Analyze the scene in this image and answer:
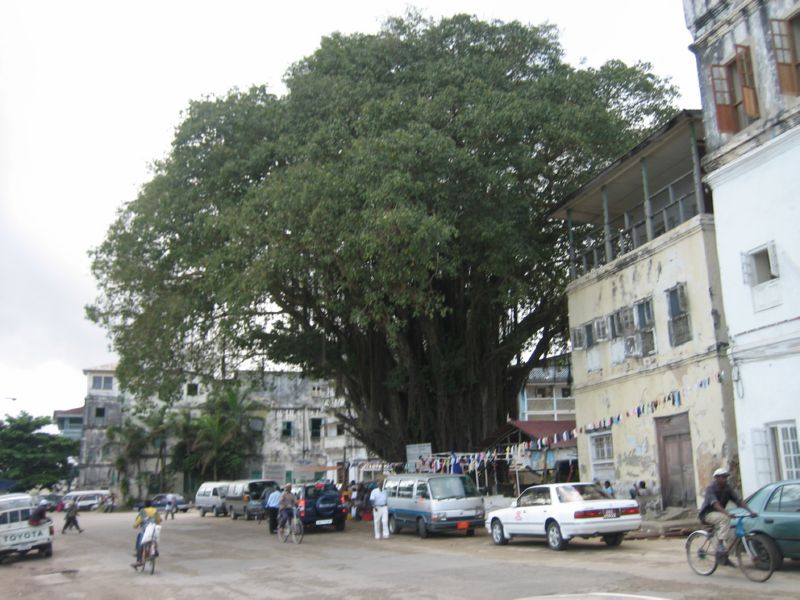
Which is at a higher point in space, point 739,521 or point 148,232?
point 148,232

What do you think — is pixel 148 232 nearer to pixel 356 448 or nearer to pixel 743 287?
pixel 743 287

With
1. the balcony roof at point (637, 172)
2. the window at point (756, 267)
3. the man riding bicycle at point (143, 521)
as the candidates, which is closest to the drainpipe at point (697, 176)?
the balcony roof at point (637, 172)

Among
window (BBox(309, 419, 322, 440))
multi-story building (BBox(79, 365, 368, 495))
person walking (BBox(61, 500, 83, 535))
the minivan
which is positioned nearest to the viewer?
person walking (BBox(61, 500, 83, 535))

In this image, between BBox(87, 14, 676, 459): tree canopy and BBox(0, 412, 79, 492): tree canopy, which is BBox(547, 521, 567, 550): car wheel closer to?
BBox(87, 14, 676, 459): tree canopy

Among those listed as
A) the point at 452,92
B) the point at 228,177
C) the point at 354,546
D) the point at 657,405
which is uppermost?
the point at 452,92

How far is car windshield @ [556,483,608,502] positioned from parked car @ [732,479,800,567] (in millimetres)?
4639

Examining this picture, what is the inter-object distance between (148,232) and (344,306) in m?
6.52

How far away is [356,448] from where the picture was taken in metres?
56.0

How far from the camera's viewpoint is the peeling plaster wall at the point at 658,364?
684 inches

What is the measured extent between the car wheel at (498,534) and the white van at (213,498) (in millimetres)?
22877

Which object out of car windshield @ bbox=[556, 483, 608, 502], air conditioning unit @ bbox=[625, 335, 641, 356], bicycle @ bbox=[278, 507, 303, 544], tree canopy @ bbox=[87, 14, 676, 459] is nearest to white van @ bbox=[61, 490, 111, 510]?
tree canopy @ bbox=[87, 14, 676, 459]

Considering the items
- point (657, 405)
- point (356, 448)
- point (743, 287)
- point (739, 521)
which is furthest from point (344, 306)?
point (356, 448)

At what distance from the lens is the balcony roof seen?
1881cm

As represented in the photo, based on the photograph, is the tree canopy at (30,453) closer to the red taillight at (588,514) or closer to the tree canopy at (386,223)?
the tree canopy at (386,223)
